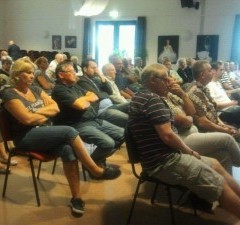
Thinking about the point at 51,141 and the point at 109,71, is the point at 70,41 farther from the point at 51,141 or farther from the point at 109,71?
the point at 51,141

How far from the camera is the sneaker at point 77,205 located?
109 inches

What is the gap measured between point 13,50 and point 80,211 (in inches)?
382

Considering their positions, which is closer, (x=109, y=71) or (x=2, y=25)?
(x=109, y=71)

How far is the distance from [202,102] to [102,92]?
145 centimetres

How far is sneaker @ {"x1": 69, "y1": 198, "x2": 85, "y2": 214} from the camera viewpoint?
109 inches

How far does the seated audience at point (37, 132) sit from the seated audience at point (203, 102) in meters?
1.07

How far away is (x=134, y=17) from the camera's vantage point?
11.8m

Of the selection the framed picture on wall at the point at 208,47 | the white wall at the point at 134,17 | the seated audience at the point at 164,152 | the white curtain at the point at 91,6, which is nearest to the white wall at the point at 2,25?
the white wall at the point at 134,17

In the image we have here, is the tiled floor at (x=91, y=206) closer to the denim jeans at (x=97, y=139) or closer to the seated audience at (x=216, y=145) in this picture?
the denim jeans at (x=97, y=139)

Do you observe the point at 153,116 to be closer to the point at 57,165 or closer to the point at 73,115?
the point at 73,115

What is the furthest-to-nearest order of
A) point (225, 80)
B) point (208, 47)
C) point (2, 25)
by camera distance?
point (2, 25) < point (208, 47) < point (225, 80)

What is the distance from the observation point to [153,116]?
7.56ft

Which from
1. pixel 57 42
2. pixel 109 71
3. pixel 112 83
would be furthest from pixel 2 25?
pixel 112 83

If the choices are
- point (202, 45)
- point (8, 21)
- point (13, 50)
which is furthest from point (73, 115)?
point (8, 21)
